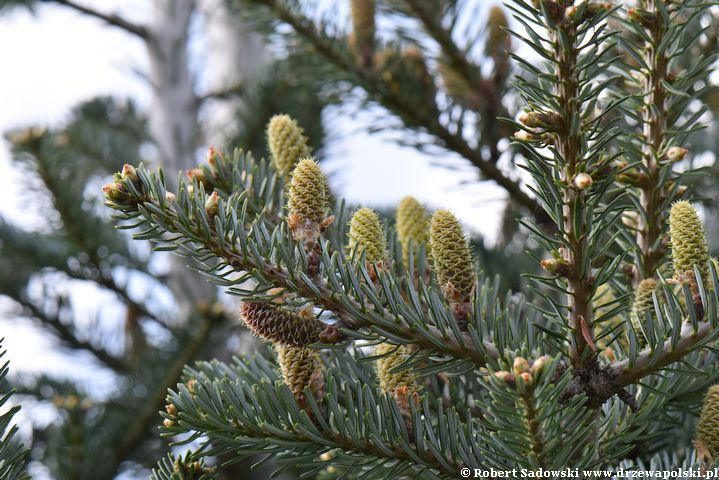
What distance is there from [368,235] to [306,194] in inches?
3.1

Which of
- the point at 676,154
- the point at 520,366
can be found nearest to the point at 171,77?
the point at 676,154

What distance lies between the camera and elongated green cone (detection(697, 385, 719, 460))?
0.70 meters

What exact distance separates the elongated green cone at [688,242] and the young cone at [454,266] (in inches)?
7.4

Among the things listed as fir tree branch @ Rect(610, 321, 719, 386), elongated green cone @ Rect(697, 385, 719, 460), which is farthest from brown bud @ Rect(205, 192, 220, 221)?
elongated green cone @ Rect(697, 385, 719, 460)

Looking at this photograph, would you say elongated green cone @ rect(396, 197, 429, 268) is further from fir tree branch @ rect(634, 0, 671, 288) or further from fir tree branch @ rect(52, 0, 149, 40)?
fir tree branch @ rect(52, 0, 149, 40)

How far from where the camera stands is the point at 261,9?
58.9 inches

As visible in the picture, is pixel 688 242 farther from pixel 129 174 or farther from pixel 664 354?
pixel 129 174

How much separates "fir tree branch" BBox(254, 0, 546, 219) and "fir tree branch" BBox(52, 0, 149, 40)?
1074 millimetres

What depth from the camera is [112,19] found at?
2.36 metres

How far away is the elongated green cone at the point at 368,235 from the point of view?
70 centimetres

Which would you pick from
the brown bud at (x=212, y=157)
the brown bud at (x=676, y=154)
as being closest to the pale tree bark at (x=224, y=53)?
the brown bud at (x=212, y=157)

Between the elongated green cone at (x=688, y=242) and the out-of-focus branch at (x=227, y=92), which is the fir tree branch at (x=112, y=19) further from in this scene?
the elongated green cone at (x=688, y=242)

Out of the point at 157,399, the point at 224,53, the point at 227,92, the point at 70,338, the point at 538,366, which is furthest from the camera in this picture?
the point at 224,53

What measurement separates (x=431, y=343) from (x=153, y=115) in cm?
208
